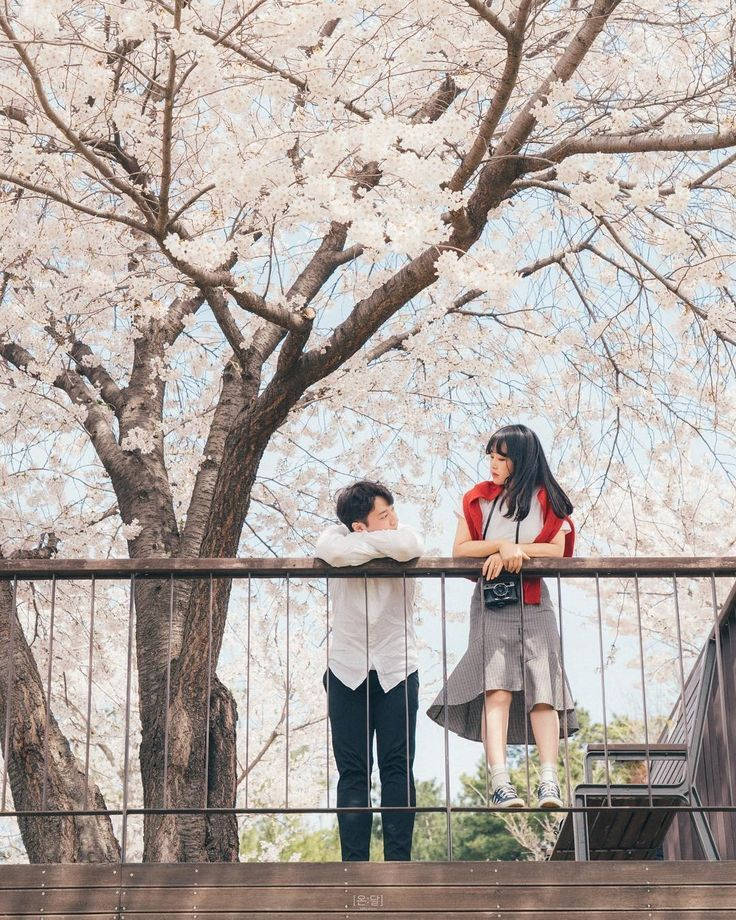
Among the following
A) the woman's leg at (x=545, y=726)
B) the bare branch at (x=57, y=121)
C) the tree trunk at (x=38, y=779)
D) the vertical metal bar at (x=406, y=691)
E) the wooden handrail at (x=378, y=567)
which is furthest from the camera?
the tree trunk at (x=38, y=779)

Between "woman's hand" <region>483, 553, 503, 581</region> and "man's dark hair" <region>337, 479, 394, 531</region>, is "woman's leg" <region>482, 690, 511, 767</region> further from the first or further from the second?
"man's dark hair" <region>337, 479, 394, 531</region>

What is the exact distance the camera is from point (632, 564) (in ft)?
15.2

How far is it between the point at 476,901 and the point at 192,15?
4038mm

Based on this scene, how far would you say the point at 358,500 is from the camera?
4836mm

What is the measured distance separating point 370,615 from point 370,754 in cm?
54

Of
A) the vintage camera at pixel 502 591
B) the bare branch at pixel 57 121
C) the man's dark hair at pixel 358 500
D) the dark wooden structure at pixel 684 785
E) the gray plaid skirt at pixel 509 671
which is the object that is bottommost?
the dark wooden structure at pixel 684 785

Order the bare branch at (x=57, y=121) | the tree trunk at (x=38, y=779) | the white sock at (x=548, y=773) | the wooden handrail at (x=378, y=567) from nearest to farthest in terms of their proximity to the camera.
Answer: the white sock at (x=548, y=773)
the wooden handrail at (x=378, y=567)
the bare branch at (x=57, y=121)
the tree trunk at (x=38, y=779)

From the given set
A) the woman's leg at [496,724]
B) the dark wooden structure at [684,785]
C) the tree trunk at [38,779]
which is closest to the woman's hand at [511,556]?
the woman's leg at [496,724]

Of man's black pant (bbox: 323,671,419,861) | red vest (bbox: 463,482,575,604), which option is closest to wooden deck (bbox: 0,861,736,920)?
man's black pant (bbox: 323,671,419,861)

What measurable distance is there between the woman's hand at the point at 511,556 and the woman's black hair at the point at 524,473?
7.7 inches

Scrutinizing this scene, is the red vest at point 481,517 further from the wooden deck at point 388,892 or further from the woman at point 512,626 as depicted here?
the wooden deck at point 388,892

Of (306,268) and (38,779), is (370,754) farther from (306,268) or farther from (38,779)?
(306,268)

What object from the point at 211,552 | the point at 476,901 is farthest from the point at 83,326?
the point at 476,901

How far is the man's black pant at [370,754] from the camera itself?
4352 mm
